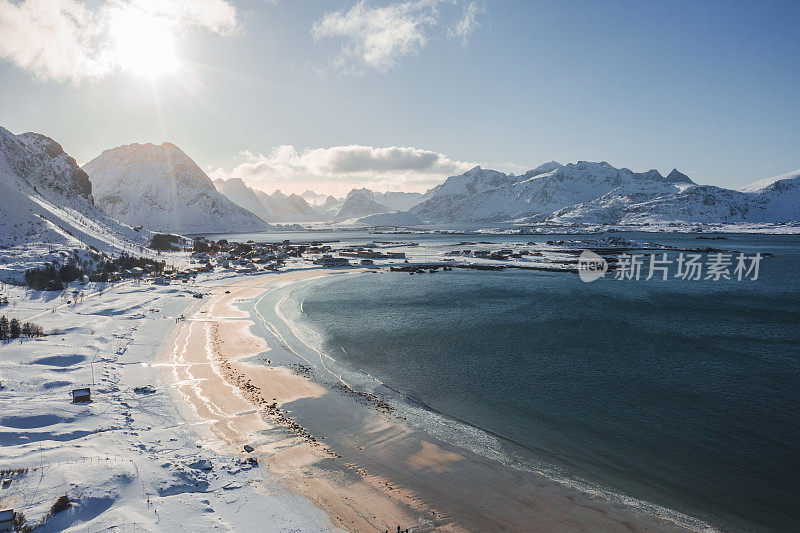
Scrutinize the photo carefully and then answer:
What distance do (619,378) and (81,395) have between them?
36950 millimetres

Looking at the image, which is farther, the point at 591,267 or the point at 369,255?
the point at 369,255

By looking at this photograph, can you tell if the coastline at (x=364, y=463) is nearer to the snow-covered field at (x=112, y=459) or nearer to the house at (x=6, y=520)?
the snow-covered field at (x=112, y=459)

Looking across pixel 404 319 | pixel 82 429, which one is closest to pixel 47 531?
pixel 82 429

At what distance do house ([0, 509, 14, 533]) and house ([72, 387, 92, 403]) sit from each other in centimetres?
1176

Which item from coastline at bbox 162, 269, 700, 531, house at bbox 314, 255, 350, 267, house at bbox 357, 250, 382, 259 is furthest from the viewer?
house at bbox 357, 250, 382, 259

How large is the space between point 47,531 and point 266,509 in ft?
22.0

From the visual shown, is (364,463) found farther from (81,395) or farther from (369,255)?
(369,255)

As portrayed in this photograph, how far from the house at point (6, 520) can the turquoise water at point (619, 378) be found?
1936 centimetres

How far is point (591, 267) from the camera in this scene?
3952 inches

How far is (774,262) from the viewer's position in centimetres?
10119

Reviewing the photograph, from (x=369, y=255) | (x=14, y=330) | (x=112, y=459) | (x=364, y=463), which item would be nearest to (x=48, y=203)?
(x=369, y=255)

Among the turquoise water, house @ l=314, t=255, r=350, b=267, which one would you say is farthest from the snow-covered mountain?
the turquoise water

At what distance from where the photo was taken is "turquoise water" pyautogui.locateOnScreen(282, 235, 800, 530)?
63.2 ft

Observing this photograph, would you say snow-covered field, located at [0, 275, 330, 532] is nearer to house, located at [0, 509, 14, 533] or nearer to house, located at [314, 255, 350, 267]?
house, located at [0, 509, 14, 533]
